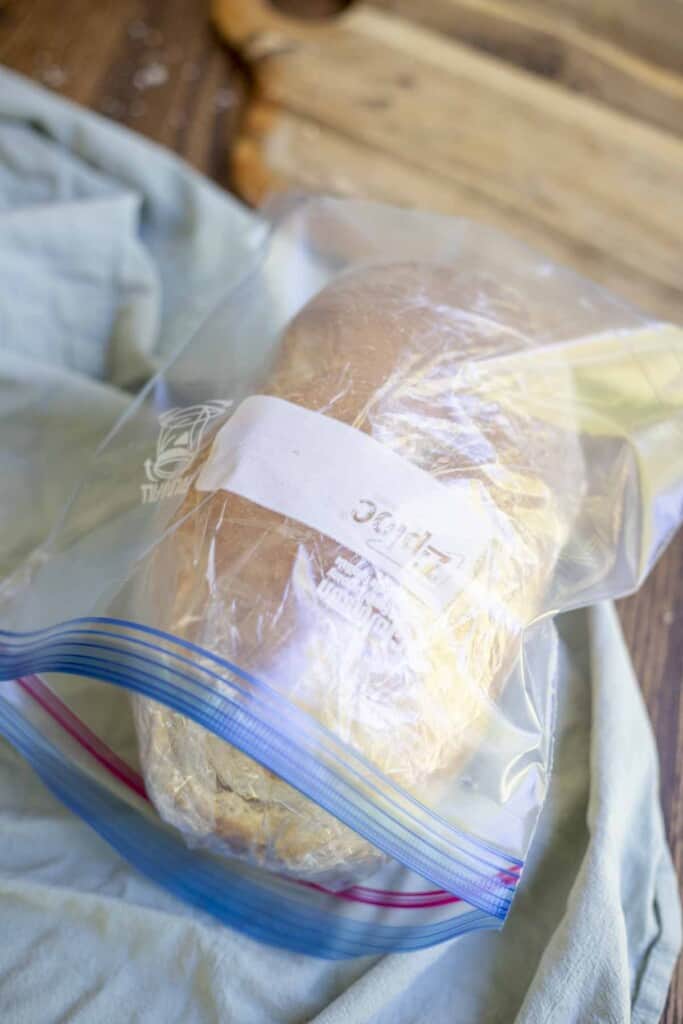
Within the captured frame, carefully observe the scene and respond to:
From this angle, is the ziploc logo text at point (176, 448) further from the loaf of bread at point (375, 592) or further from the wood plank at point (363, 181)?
the wood plank at point (363, 181)

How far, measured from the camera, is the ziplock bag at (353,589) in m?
0.41

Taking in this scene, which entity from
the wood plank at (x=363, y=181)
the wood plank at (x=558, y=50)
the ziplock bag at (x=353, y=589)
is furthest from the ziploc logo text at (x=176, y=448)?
the wood plank at (x=558, y=50)

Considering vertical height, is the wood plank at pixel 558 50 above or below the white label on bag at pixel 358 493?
above

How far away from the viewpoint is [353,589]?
415 millimetres

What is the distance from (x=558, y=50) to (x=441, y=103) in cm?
13

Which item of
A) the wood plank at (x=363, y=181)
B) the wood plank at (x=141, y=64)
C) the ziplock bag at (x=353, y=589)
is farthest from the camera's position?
the wood plank at (x=141, y=64)

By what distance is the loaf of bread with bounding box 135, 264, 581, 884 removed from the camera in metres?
0.41

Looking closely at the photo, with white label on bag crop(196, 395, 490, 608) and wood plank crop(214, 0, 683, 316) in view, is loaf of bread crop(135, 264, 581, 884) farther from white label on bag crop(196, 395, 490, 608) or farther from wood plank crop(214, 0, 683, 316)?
wood plank crop(214, 0, 683, 316)

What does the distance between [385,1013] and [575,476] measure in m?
0.29

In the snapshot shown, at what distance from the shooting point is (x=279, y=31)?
0.86m

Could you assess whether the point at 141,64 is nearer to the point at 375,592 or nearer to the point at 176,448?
the point at 176,448

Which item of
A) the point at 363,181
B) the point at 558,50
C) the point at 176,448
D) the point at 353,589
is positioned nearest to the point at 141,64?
the point at 363,181

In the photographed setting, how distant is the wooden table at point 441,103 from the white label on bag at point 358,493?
41cm

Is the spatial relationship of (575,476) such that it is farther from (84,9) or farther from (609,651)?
(84,9)
